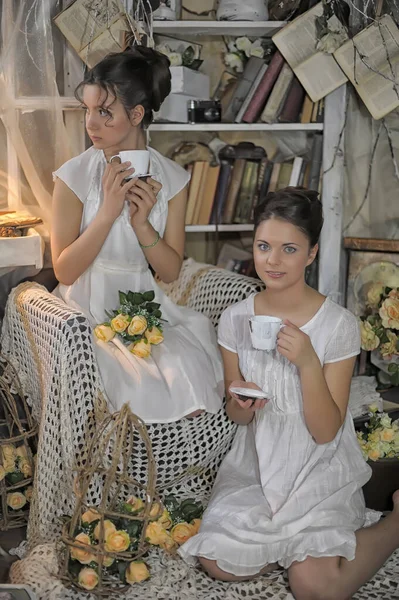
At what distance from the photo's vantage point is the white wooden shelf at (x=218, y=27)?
3.15 m

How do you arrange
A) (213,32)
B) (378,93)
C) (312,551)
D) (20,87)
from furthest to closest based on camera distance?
(213,32), (378,93), (20,87), (312,551)

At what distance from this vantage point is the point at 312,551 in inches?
80.0

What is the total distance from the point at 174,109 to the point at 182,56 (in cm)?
24

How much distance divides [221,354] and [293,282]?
0.37m

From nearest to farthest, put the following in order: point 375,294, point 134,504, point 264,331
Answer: point 264,331 → point 134,504 → point 375,294

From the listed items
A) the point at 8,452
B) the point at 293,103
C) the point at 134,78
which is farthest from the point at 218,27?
the point at 8,452

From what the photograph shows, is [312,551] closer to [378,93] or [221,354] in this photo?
[221,354]

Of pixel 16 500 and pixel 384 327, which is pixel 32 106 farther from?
pixel 384 327

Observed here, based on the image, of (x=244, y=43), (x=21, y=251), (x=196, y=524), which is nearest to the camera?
(x=196, y=524)

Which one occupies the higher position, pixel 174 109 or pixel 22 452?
pixel 174 109

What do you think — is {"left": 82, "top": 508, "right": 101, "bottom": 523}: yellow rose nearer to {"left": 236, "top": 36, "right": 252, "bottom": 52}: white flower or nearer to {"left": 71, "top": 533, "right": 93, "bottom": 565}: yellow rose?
{"left": 71, "top": 533, "right": 93, "bottom": 565}: yellow rose

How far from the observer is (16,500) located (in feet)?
8.34

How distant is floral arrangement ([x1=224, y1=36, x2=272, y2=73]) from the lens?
3.31 m

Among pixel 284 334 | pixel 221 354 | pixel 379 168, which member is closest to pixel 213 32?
pixel 379 168
